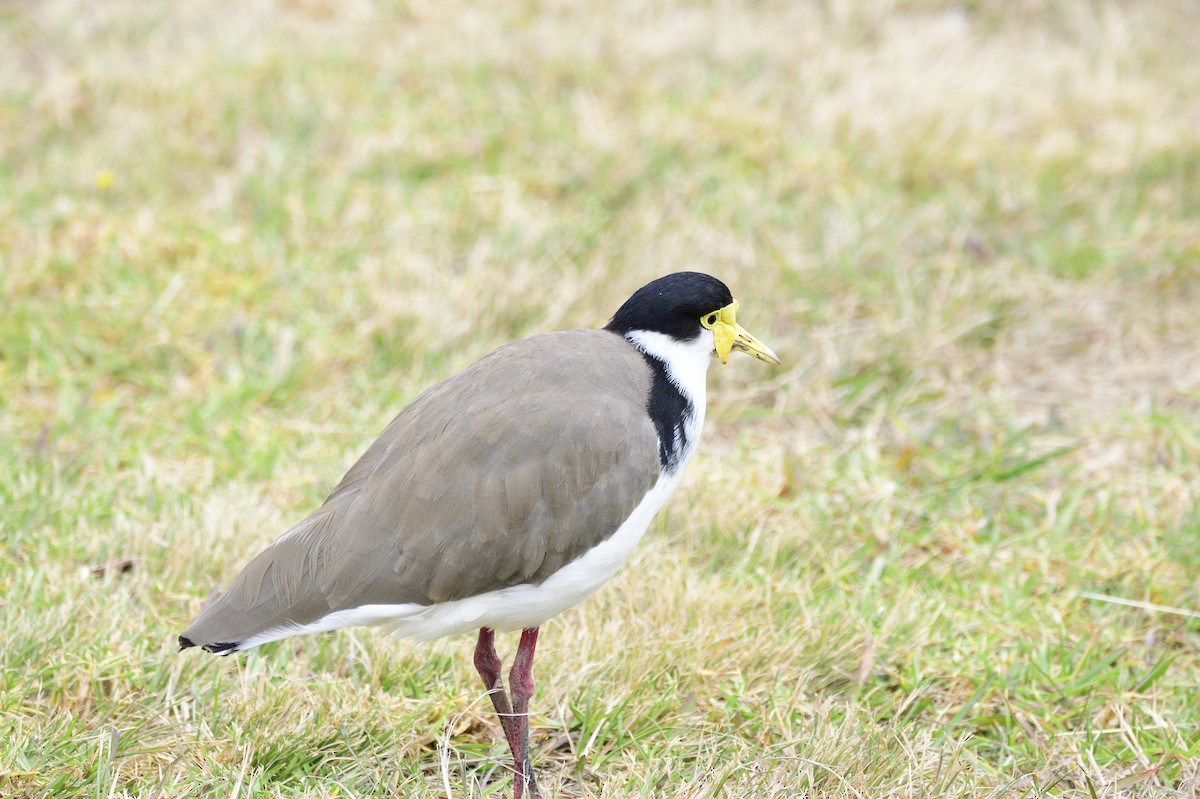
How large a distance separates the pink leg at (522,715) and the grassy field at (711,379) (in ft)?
0.46

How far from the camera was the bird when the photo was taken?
11.0 feet

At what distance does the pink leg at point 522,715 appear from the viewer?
3.48m

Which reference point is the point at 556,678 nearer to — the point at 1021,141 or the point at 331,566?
the point at 331,566

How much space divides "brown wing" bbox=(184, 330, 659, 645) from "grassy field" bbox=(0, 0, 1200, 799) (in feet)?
1.23

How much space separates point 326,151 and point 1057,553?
4.29 m

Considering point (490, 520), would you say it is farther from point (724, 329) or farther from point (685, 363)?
point (724, 329)

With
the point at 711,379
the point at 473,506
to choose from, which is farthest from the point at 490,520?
the point at 711,379

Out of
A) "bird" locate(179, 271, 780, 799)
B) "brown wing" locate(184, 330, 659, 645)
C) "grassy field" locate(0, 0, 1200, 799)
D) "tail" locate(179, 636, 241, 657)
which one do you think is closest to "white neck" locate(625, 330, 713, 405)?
"bird" locate(179, 271, 780, 799)

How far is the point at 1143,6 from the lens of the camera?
9500 mm

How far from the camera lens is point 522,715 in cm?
346

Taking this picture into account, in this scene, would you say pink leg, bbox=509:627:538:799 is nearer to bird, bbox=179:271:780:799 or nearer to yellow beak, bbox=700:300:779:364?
bird, bbox=179:271:780:799

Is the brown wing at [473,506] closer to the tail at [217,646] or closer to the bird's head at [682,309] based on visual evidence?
the tail at [217,646]

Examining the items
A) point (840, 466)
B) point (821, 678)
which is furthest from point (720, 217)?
point (821, 678)

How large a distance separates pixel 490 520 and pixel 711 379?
2549mm
